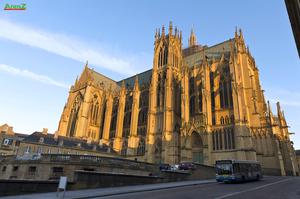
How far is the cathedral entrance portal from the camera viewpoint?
3728 centimetres

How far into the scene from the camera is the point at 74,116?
199ft

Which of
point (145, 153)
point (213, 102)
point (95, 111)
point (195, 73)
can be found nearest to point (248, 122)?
point (213, 102)

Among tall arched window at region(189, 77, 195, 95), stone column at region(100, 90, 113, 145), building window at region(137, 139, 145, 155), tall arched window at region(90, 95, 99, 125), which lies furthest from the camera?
tall arched window at region(90, 95, 99, 125)

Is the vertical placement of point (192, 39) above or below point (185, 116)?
above

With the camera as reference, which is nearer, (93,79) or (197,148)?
(197,148)

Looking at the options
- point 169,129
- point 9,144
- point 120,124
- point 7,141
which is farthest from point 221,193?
point 7,141

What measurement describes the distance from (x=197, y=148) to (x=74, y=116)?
3917cm

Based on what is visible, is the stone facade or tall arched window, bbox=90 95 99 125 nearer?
the stone facade

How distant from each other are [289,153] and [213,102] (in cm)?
1625

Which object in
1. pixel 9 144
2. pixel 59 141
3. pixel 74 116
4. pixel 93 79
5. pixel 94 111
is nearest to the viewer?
pixel 59 141

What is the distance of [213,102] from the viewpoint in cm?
4097

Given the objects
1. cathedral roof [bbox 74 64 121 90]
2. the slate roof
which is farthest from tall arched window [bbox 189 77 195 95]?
cathedral roof [bbox 74 64 121 90]

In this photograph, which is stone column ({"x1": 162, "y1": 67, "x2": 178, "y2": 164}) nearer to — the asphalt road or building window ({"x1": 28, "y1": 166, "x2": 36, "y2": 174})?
building window ({"x1": 28, "y1": 166, "x2": 36, "y2": 174})

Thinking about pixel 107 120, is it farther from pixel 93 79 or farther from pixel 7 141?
pixel 7 141
